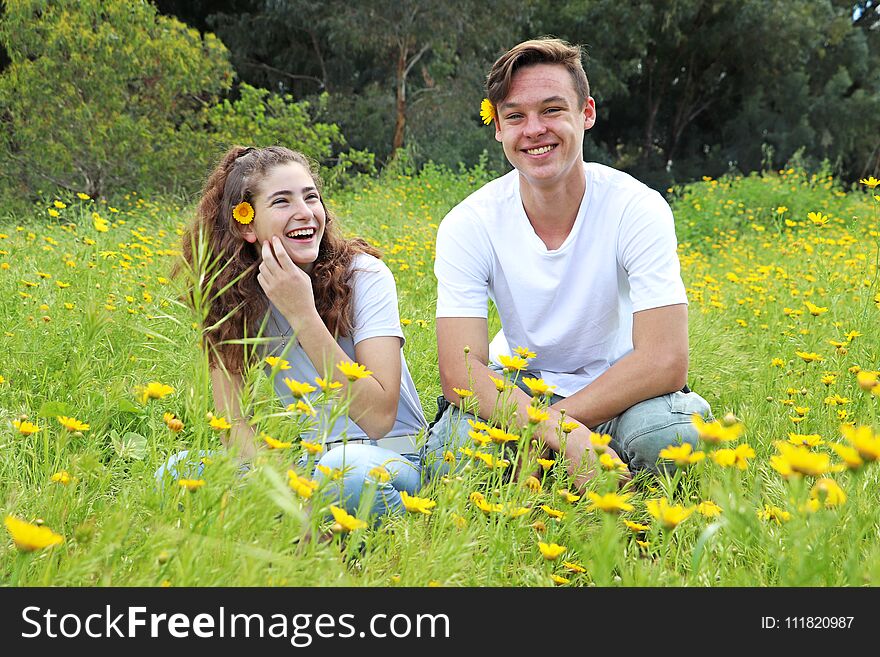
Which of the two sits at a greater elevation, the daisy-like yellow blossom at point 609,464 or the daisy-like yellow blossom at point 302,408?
the daisy-like yellow blossom at point 302,408

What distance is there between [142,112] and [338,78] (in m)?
6.93

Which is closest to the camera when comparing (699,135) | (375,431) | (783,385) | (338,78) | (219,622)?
(219,622)

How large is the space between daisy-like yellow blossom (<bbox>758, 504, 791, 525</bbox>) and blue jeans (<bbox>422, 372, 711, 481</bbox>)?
391 mm

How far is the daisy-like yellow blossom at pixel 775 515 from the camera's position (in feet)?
4.40

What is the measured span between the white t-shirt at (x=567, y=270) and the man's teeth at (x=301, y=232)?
15.6 inches

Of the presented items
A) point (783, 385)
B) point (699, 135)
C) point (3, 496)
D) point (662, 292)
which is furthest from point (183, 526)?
point (699, 135)

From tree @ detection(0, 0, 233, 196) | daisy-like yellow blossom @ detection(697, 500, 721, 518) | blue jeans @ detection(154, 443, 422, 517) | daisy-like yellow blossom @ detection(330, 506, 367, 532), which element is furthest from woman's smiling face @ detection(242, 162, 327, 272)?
tree @ detection(0, 0, 233, 196)

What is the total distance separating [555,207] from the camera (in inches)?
88.0

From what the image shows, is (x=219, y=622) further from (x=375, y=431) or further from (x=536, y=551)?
(x=375, y=431)

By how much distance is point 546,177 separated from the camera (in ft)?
7.09

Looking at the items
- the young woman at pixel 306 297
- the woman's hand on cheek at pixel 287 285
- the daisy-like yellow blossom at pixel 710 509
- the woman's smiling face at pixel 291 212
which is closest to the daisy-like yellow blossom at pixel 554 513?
the daisy-like yellow blossom at pixel 710 509

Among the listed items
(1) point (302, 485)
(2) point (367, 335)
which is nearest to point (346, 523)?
(1) point (302, 485)

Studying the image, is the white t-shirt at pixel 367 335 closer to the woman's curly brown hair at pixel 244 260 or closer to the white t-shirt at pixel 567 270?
the woman's curly brown hair at pixel 244 260

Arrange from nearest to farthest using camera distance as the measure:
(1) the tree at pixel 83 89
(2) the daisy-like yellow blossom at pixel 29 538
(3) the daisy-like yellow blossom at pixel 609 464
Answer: (2) the daisy-like yellow blossom at pixel 29 538 < (3) the daisy-like yellow blossom at pixel 609 464 < (1) the tree at pixel 83 89
